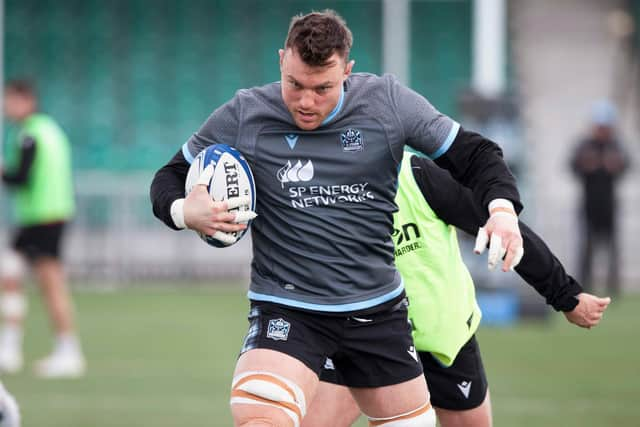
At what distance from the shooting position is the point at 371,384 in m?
4.82

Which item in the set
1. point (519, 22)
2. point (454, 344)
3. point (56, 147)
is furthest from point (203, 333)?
point (519, 22)

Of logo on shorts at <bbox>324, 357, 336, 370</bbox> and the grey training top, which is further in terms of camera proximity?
logo on shorts at <bbox>324, 357, 336, 370</bbox>

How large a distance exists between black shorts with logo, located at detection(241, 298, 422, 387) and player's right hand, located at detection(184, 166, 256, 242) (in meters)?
0.40

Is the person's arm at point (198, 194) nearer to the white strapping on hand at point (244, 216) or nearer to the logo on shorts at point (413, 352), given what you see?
the white strapping on hand at point (244, 216)

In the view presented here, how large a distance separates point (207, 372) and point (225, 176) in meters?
6.19

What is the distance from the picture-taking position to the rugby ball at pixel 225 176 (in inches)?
180

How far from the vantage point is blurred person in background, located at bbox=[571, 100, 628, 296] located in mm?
16922

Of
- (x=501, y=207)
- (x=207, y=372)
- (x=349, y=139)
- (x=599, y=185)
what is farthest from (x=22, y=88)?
(x=599, y=185)

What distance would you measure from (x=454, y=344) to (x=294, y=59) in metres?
1.47

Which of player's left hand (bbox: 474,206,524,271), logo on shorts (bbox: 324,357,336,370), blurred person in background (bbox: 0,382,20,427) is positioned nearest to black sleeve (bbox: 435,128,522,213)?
player's left hand (bbox: 474,206,524,271)

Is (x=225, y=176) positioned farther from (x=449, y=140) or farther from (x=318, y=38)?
(x=449, y=140)

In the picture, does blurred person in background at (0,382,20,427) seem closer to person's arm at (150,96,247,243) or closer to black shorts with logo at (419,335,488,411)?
person's arm at (150,96,247,243)

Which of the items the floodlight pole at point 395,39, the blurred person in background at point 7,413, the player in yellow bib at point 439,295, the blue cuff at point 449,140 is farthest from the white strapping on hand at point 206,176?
the floodlight pole at point 395,39

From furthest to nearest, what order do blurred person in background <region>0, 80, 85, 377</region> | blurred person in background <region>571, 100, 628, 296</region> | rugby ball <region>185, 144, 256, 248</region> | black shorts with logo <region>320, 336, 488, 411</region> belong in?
blurred person in background <region>571, 100, 628, 296</region> → blurred person in background <region>0, 80, 85, 377</region> → black shorts with logo <region>320, 336, 488, 411</region> → rugby ball <region>185, 144, 256, 248</region>
